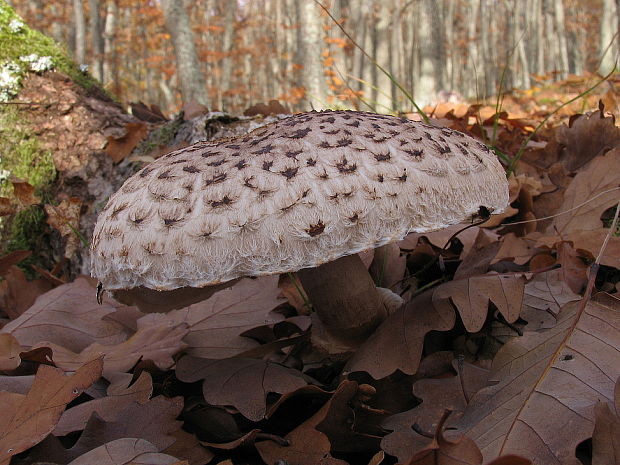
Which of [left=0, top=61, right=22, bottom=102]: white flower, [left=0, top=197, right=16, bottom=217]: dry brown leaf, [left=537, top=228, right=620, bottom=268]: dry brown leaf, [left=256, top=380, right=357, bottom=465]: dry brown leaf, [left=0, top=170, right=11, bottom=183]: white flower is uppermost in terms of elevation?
[left=0, top=61, right=22, bottom=102]: white flower

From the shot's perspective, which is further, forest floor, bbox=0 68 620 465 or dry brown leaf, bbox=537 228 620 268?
dry brown leaf, bbox=537 228 620 268

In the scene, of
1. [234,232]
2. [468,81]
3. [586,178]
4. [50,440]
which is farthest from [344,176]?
[468,81]

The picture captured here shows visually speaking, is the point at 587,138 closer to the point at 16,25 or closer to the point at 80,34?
the point at 16,25

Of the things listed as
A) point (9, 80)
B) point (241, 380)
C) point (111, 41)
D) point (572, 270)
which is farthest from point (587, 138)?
point (111, 41)

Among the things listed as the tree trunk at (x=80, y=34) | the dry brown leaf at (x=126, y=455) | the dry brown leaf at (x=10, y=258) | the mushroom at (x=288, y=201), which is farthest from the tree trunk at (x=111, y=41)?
the dry brown leaf at (x=126, y=455)

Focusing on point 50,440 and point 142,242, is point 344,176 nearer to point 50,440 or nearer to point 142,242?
point 142,242

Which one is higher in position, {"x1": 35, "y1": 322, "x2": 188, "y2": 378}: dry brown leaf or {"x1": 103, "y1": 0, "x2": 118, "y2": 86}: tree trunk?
{"x1": 103, "y1": 0, "x2": 118, "y2": 86}: tree trunk

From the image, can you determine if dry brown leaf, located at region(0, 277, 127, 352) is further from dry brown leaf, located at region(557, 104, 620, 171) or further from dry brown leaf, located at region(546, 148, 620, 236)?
dry brown leaf, located at region(557, 104, 620, 171)

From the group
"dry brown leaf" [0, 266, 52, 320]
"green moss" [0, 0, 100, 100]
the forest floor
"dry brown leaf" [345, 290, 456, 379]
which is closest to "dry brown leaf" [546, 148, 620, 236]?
the forest floor
